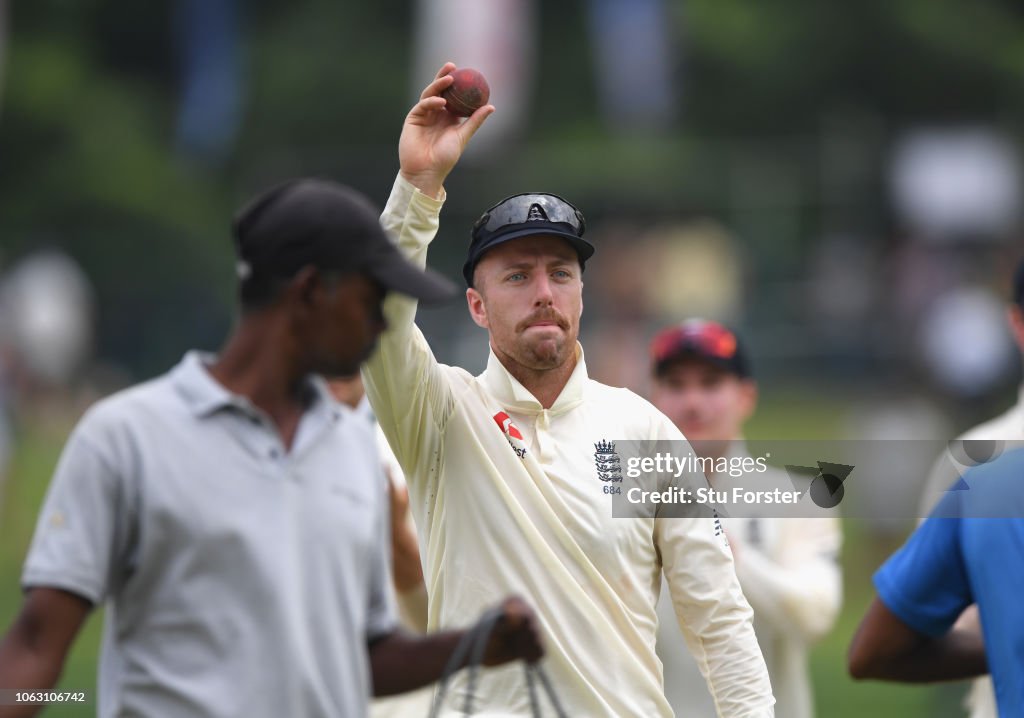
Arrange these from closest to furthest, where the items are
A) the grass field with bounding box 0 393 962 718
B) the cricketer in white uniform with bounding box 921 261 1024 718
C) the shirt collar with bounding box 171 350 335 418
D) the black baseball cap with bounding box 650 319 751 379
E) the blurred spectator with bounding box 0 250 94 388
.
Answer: the shirt collar with bounding box 171 350 335 418, the cricketer in white uniform with bounding box 921 261 1024 718, the black baseball cap with bounding box 650 319 751 379, the grass field with bounding box 0 393 962 718, the blurred spectator with bounding box 0 250 94 388

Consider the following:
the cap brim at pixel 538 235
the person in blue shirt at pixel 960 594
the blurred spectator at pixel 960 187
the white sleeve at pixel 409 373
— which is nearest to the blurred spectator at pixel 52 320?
the blurred spectator at pixel 960 187

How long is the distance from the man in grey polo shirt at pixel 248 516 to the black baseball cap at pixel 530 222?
1316mm

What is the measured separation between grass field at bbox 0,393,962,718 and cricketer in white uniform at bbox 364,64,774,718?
6080 mm

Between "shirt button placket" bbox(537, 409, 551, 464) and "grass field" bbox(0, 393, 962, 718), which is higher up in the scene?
"grass field" bbox(0, 393, 962, 718)

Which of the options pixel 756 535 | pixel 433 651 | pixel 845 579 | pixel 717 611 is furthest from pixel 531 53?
pixel 433 651

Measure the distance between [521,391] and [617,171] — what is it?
28.9m

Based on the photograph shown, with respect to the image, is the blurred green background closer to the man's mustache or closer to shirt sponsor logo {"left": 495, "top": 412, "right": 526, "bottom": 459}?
shirt sponsor logo {"left": 495, "top": 412, "right": 526, "bottom": 459}

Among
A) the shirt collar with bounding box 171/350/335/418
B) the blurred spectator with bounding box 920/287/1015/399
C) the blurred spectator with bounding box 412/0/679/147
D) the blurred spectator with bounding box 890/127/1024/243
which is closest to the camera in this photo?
the shirt collar with bounding box 171/350/335/418

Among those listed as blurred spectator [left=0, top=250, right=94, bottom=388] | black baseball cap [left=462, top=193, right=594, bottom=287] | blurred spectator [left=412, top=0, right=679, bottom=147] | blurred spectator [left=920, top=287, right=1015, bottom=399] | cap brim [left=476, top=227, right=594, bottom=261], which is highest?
blurred spectator [left=412, top=0, right=679, bottom=147]

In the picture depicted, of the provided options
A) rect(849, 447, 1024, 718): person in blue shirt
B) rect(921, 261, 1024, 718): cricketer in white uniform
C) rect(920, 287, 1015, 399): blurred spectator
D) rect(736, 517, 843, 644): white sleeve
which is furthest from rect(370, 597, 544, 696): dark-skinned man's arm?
rect(920, 287, 1015, 399): blurred spectator

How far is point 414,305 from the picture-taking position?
505 centimetres

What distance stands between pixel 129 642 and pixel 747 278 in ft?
80.6

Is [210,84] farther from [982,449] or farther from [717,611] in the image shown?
[717,611]

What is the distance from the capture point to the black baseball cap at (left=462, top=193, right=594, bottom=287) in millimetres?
5367
